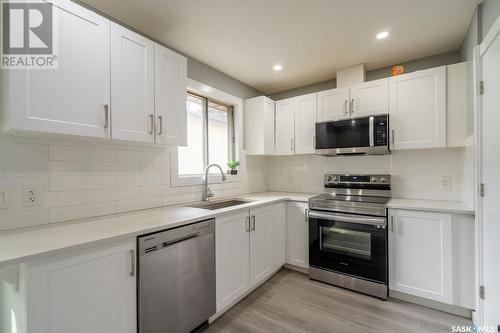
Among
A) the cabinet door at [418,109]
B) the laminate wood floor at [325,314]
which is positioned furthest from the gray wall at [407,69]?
the laminate wood floor at [325,314]

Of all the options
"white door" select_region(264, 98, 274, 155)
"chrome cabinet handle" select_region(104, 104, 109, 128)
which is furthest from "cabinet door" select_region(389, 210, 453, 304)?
"chrome cabinet handle" select_region(104, 104, 109, 128)

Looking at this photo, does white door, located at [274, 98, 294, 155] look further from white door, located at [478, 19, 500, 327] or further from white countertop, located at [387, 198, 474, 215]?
white door, located at [478, 19, 500, 327]

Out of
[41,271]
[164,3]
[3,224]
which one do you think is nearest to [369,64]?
[164,3]

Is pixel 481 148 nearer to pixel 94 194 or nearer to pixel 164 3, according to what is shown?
pixel 164 3

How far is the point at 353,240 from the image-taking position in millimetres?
2355

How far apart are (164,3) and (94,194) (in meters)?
1.52

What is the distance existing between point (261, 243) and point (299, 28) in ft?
6.93

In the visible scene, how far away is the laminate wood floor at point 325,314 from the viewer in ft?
5.90

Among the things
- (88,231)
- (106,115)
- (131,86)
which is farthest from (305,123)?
(88,231)

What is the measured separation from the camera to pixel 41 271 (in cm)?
100

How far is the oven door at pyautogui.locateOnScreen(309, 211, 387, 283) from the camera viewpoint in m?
2.18

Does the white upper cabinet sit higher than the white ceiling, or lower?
lower

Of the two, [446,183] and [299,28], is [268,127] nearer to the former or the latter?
[299,28]

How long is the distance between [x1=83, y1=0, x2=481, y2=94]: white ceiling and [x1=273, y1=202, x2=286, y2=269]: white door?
69.1 inches
